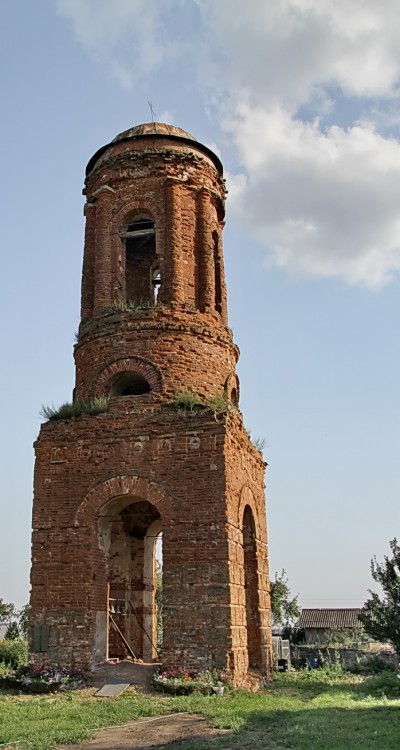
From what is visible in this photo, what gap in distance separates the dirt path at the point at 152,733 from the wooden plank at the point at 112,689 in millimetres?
1679

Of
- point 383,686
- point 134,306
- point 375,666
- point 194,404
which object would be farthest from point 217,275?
point 375,666

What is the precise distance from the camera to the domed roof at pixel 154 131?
14.6m

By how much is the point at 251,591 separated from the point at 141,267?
23.1 ft

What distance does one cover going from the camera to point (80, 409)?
1239 centimetres

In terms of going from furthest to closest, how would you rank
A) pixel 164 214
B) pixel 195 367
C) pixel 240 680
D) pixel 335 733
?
1. pixel 164 214
2. pixel 195 367
3. pixel 240 680
4. pixel 335 733

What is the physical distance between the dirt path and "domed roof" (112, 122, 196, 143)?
36.0 ft

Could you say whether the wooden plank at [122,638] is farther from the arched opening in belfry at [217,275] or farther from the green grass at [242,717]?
the arched opening in belfry at [217,275]

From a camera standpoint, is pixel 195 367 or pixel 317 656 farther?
pixel 317 656

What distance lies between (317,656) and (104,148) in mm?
17730

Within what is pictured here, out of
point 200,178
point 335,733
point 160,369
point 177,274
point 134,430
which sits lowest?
point 335,733

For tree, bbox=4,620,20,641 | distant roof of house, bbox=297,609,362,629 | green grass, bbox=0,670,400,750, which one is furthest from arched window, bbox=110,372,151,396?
distant roof of house, bbox=297,609,362,629

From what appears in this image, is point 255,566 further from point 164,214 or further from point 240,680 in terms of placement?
point 164,214

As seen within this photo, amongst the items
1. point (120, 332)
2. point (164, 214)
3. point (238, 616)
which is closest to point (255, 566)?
point (238, 616)

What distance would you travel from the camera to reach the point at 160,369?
1261cm
